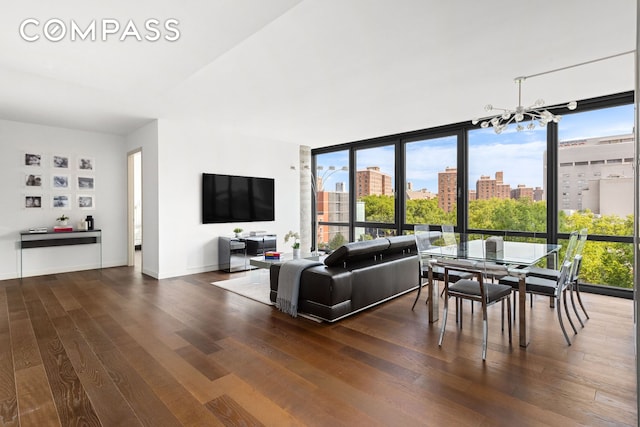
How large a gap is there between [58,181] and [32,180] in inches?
13.7

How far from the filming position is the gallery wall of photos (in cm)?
558

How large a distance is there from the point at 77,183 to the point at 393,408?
6508 millimetres

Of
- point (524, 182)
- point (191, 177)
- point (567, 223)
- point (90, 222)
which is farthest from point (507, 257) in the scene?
point (90, 222)

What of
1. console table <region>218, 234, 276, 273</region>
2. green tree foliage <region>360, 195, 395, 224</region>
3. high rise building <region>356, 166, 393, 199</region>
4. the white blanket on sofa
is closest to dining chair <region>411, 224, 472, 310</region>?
the white blanket on sofa

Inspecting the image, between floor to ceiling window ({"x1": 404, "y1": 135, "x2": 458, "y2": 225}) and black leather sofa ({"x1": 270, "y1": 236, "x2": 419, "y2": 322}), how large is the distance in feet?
6.71

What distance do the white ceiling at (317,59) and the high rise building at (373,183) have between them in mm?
1854

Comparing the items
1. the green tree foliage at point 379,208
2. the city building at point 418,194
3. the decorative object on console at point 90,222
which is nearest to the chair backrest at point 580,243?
the city building at point 418,194

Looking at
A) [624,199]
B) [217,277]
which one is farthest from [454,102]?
[217,277]

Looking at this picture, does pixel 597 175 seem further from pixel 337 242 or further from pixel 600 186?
pixel 337 242

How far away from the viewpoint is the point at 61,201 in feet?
19.3

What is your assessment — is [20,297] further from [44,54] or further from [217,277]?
[44,54]

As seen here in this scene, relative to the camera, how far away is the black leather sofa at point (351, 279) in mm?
3367

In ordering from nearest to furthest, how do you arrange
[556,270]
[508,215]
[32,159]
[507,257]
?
1. [507,257]
2. [556,270]
3. [508,215]
4. [32,159]

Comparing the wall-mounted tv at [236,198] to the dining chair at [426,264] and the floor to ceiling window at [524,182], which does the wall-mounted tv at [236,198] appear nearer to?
the floor to ceiling window at [524,182]
